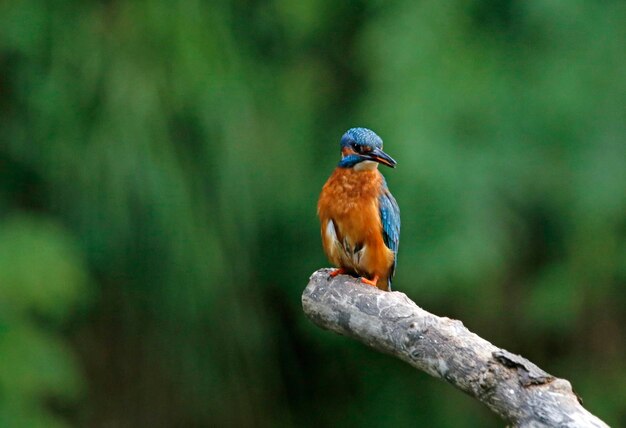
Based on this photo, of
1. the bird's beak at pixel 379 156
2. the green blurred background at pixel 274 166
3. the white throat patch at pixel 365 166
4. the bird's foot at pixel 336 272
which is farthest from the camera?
the green blurred background at pixel 274 166

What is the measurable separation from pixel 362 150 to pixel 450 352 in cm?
116

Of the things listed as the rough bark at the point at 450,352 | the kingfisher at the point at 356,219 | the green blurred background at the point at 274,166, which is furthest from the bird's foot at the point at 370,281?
the green blurred background at the point at 274,166

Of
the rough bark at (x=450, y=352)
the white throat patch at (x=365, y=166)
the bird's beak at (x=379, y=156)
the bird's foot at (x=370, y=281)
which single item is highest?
the bird's beak at (x=379, y=156)

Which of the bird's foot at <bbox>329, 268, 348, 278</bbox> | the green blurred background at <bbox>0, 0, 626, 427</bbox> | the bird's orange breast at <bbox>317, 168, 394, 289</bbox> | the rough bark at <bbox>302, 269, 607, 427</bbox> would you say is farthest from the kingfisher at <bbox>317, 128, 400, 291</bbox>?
the green blurred background at <bbox>0, 0, 626, 427</bbox>

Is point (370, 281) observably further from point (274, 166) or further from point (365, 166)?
point (274, 166)

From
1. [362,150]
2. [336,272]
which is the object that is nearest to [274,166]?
[362,150]

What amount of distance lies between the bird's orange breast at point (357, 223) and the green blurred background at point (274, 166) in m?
1.23

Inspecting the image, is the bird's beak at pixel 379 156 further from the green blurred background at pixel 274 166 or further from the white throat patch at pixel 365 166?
the green blurred background at pixel 274 166

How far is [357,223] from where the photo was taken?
11.4 feet

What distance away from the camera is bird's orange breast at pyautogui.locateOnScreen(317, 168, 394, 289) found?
11.3 ft

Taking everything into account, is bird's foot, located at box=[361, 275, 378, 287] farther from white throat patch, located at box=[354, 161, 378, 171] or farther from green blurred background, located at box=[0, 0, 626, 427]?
green blurred background, located at box=[0, 0, 626, 427]

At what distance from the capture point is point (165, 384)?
18.2ft

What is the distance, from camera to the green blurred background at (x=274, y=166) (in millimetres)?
4777

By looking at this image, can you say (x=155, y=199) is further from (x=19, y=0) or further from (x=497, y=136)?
(x=497, y=136)
